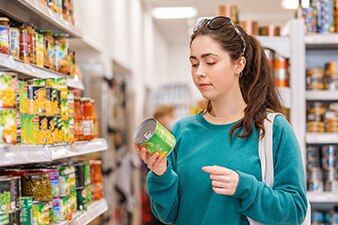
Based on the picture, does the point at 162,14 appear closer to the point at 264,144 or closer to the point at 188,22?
the point at 188,22

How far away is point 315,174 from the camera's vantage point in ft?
13.4

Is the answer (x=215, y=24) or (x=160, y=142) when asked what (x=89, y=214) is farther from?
(x=215, y=24)

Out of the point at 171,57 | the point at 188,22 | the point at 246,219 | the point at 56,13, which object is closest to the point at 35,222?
the point at 246,219

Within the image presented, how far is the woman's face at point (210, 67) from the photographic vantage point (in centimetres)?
241

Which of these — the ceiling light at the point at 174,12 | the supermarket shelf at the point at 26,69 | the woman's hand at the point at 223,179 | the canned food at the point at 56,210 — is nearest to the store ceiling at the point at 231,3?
the ceiling light at the point at 174,12

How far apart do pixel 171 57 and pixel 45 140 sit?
1471cm

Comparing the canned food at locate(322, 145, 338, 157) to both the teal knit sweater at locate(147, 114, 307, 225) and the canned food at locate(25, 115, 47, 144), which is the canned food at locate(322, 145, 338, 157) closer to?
the teal knit sweater at locate(147, 114, 307, 225)

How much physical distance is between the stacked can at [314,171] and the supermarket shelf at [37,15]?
71.8 inches

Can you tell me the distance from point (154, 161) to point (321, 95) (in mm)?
2054

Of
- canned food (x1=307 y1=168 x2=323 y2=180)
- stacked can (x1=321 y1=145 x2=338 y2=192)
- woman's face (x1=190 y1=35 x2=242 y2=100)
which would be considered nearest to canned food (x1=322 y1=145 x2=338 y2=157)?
stacked can (x1=321 y1=145 x2=338 y2=192)

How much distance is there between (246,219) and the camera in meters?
2.44

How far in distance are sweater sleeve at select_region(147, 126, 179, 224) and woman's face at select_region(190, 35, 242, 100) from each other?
1.13 ft

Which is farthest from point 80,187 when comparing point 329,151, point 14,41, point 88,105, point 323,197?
point 329,151

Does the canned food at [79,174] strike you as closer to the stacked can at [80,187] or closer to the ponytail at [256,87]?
the stacked can at [80,187]
